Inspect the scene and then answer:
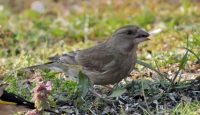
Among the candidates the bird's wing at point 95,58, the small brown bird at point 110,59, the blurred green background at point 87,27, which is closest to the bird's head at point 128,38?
the small brown bird at point 110,59

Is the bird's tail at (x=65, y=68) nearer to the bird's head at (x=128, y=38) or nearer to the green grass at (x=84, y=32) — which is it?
the green grass at (x=84, y=32)

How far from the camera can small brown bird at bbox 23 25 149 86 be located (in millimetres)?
5812

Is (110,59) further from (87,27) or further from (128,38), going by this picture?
(87,27)

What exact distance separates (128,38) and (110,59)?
0.36 meters

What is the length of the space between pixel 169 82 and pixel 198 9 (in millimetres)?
4599

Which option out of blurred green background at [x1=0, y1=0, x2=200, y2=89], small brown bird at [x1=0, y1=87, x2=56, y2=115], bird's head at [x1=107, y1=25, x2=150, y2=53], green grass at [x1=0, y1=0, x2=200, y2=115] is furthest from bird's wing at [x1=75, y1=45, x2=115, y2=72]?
small brown bird at [x1=0, y1=87, x2=56, y2=115]

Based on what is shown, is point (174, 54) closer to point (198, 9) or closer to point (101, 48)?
point (101, 48)

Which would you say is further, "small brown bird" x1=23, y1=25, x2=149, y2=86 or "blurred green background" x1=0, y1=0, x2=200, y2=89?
"blurred green background" x1=0, y1=0, x2=200, y2=89

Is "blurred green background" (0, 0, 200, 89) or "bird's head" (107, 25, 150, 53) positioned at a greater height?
"blurred green background" (0, 0, 200, 89)

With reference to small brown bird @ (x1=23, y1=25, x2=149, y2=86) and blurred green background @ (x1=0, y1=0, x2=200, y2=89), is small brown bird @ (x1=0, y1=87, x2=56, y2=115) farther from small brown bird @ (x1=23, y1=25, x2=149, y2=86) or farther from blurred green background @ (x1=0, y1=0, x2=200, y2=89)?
blurred green background @ (x1=0, y1=0, x2=200, y2=89)

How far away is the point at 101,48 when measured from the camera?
20.2 ft

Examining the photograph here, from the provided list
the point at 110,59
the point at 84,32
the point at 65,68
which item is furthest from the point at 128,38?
the point at 84,32

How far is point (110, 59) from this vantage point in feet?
19.5

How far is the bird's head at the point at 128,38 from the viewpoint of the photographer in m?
5.97
